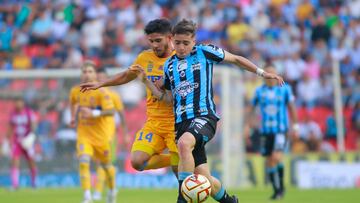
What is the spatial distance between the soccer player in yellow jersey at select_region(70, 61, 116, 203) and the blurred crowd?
9294 mm

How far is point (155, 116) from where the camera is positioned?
1175 centimetres

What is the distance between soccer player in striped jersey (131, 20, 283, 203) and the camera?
10.5 m

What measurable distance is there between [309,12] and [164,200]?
13523mm

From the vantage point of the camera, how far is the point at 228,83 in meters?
24.4

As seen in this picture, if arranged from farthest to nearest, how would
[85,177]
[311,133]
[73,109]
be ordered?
[311,133] → [73,109] → [85,177]

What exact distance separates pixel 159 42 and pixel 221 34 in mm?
16556

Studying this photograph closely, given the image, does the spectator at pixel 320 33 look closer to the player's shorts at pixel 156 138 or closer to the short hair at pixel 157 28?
the player's shorts at pixel 156 138

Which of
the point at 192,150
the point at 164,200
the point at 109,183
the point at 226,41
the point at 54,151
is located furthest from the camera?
the point at 226,41

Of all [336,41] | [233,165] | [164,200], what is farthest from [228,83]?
[164,200]

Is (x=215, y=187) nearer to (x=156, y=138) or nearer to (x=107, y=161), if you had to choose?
(x=156, y=138)

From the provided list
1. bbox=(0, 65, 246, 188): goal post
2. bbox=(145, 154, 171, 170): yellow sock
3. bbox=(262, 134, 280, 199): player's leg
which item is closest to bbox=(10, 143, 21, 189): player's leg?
bbox=(0, 65, 246, 188): goal post

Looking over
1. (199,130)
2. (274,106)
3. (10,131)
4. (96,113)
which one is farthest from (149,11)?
(199,130)

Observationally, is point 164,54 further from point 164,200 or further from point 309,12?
point 309,12

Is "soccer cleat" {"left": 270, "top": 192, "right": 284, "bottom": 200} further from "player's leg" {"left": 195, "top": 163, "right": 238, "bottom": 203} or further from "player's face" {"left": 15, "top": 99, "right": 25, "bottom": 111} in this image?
"player's face" {"left": 15, "top": 99, "right": 25, "bottom": 111}
